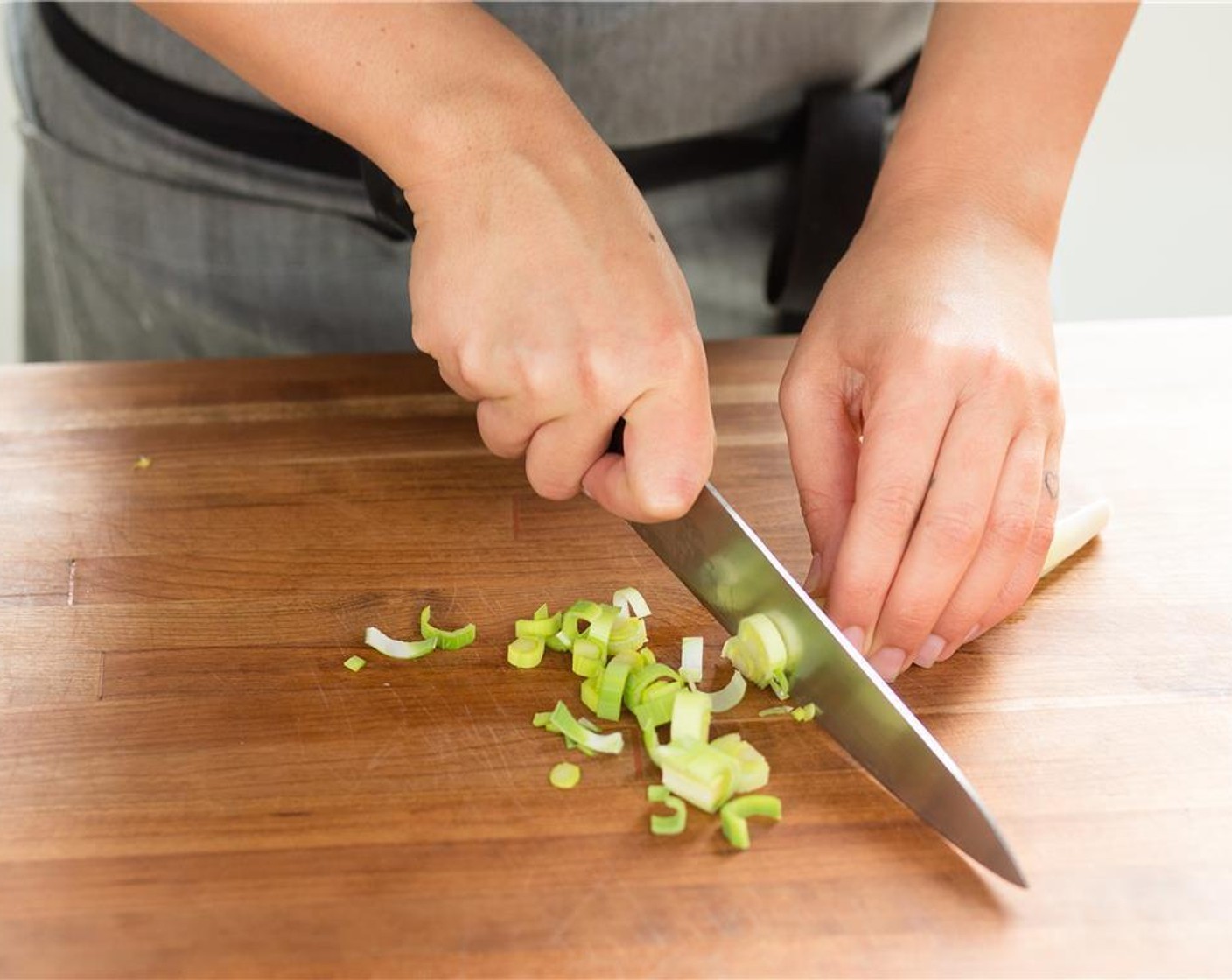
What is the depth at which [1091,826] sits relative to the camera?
850 millimetres

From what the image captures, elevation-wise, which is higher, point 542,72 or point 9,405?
point 542,72

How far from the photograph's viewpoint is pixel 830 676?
→ 0.92 m

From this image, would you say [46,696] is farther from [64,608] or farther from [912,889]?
[912,889]

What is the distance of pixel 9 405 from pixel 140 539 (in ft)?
0.85

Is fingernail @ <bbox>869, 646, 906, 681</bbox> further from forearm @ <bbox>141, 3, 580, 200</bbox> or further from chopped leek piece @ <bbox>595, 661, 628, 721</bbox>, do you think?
forearm @ <bbox>141, 3, 580, 200</bbox>

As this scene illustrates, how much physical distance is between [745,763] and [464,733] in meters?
0.19

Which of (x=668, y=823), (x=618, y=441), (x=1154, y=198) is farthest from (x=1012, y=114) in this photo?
(x=1154, y=198)

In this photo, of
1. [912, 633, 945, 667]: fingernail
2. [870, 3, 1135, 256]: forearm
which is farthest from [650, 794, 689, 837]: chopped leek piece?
[870, 3, 1135, 256]: forearm

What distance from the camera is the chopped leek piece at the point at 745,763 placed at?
872 millimetres

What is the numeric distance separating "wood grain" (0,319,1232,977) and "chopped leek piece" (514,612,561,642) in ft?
0.07

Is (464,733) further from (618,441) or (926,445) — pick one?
(926,445)

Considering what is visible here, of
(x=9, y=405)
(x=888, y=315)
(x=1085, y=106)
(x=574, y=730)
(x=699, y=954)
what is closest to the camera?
(x=699, y=954)

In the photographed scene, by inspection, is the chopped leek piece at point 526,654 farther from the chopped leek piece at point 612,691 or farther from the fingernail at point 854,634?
the fingernail at point 854,634

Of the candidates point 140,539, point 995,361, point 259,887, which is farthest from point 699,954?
point 140,539
